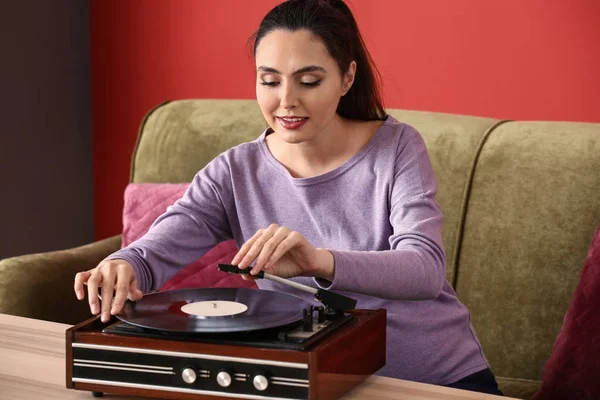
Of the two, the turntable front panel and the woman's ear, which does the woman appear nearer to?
the woman's ear

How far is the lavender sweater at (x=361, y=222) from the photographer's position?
1.52 meters

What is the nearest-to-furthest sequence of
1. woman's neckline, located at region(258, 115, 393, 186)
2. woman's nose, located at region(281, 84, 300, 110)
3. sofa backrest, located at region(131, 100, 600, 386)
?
woman's nose, located at region(281, 84, 300, 110), woman's neckline, located at region(258, 115, 393, 186), sofa backrest, located at region(131, 100, 600, 386)

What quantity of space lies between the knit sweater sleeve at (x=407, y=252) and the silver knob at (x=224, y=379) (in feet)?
0.88

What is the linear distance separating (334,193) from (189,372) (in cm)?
63

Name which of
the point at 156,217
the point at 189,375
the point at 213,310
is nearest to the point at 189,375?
the point at 189,375

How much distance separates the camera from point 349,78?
166cm

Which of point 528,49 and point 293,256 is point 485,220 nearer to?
point 528,49

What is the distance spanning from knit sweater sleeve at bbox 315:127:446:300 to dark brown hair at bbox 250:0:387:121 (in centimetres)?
11

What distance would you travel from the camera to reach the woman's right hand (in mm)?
1227

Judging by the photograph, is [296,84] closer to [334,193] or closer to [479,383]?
[334,193]

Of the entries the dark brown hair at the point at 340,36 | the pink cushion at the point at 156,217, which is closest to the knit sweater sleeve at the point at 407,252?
the dark brown hair at the point at 340,36

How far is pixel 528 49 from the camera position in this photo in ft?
8.25

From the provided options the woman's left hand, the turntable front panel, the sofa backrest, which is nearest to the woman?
the woman's left hand

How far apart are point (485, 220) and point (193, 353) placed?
112 cm
